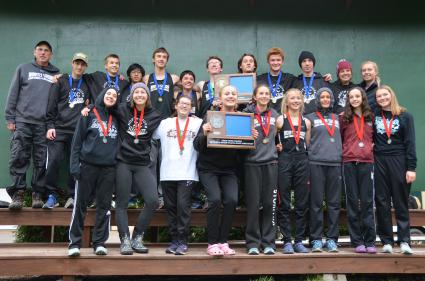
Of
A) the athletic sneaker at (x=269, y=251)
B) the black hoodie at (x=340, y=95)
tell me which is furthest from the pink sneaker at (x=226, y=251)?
the black hoodie at (x=340, y=95)

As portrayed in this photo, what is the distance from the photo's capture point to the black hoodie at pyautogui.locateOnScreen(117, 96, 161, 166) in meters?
5.20

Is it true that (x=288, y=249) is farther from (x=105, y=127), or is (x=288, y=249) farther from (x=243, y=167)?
(x=105, y=127)

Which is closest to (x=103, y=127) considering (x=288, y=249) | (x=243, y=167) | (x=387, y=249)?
(x=243, y=167)

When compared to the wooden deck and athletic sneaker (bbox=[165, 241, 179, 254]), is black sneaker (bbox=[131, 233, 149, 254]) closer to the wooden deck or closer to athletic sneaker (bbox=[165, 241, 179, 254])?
the wooden deck

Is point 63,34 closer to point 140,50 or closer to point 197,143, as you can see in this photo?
point 140,50

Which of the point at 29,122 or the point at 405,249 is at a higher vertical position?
the point at 29,122

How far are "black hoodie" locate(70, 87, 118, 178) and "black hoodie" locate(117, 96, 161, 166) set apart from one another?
0.10 metres

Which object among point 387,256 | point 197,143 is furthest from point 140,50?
point 387,256

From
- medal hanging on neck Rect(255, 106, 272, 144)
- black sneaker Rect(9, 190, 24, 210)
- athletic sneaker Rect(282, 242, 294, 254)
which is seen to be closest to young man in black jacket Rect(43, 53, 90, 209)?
black sneaker Rect(9, 190, 24, 210)

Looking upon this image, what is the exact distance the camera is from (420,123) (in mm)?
7816

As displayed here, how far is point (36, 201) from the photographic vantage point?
19.0 ft

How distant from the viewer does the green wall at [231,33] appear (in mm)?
7590

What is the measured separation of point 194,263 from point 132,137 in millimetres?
1667

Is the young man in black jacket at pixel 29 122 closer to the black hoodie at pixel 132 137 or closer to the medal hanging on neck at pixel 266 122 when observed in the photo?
the black hoodie at pixel 132 137
